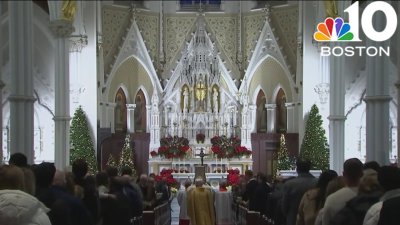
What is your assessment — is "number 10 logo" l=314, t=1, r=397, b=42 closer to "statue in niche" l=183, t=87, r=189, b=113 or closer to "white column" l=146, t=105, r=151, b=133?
"statue in niche" l=183, t=87, r=189, b=113

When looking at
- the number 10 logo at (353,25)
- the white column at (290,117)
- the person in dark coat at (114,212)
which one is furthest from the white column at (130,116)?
the person in dark coat at (114,212)

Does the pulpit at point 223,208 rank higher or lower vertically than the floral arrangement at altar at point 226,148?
lower

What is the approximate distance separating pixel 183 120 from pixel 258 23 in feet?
16.5

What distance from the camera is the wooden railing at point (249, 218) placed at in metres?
13.2

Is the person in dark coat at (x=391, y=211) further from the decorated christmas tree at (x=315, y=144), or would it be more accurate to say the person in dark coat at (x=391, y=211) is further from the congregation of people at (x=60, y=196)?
the decorated christmas tree at (x=315, y=144)

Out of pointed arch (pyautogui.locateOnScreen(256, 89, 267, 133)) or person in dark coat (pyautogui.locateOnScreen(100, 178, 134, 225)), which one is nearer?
person in dark coat (pyautogui.locateOnScreen(100, 178, 134, 225))

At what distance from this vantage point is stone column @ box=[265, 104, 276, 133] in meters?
30.8

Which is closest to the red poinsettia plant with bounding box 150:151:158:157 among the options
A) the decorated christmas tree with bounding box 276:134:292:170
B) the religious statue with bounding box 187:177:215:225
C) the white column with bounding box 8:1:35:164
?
the decorated christmas tree with bounding box 276:134:292:170

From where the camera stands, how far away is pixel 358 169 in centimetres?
737

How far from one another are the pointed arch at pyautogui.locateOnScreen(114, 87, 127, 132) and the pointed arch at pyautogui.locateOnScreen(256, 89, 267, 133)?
17.3 feet

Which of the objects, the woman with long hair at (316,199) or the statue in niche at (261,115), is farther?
the statue in niche at (261,115)

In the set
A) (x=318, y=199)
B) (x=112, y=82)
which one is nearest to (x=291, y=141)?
(x=112, y=82)

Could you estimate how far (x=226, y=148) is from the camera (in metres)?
29.0

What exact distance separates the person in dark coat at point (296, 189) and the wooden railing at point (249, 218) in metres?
2.20
